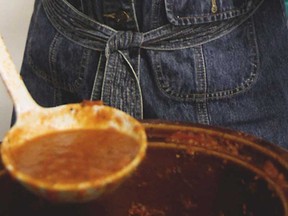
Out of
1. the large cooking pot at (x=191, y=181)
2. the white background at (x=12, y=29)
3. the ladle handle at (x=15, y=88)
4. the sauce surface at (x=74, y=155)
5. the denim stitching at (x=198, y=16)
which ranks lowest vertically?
the white background at (x=12, y=29)

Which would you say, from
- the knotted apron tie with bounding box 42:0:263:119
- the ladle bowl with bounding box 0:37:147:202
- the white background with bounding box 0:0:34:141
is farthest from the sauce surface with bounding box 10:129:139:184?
the white background with bounding box 0:0:34:141

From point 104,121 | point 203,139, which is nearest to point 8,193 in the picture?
point 104,121

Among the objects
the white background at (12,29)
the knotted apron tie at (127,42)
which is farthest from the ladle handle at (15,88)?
the white background at (12,29)

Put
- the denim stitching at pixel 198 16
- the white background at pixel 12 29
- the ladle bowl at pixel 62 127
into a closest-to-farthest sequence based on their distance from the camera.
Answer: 1. the ladle bowl at pixel 62 127
2. the denim stitching at pixel 198 16
3. the white background at pixel 12 29

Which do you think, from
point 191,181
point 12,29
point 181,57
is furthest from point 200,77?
point 12,29

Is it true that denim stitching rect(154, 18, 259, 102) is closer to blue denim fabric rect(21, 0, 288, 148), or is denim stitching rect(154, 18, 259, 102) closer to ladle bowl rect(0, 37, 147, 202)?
blue denim fabric rect(21, 0, 288, 148)

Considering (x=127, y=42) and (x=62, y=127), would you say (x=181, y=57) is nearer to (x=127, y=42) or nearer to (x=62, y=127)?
(x=127, y=42)

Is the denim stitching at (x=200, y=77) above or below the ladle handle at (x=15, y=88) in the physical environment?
below

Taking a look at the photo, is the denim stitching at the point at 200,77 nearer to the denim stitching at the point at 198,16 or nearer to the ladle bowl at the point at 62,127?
the denim stitching at the point at 198,16

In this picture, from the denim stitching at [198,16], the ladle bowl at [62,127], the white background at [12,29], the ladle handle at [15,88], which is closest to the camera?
the ladle bowl at [62,127]
